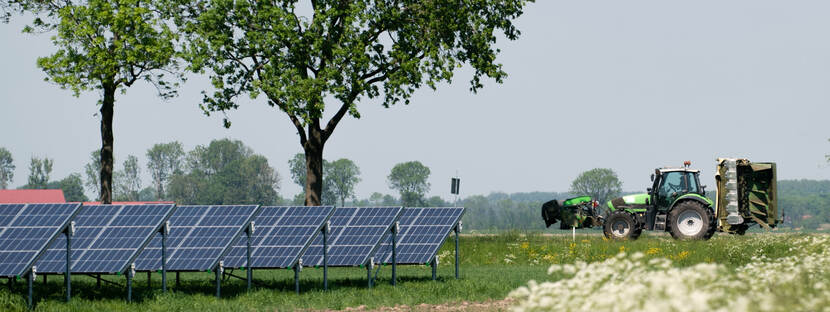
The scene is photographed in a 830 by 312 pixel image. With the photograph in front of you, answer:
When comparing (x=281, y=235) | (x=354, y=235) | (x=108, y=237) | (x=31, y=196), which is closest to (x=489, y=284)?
(x=354, y=235)

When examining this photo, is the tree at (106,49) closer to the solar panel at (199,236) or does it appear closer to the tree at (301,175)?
the solar panel at (199,236)

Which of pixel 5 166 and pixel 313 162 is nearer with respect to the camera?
pixel 313 162

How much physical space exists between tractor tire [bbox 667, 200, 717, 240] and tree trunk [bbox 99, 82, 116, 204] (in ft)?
72.7

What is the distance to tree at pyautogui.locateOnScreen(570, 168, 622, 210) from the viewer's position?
15662cm

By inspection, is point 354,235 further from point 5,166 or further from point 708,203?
point 5,166

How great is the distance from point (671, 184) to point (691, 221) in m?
1.47

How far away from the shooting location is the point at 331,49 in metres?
36.1

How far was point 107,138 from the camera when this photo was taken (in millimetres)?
37375

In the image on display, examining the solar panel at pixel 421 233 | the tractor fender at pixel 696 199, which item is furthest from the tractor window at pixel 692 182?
the solar panel at pixel 421 233

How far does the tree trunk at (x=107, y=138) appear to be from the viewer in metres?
37.2

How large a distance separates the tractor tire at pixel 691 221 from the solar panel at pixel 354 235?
14.4m

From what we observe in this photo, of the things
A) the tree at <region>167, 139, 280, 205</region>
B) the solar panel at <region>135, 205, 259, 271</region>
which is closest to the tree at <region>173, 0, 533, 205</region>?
the solar panel at <region>135, 205, 259, 271</region>

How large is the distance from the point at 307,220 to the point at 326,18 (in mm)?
17545

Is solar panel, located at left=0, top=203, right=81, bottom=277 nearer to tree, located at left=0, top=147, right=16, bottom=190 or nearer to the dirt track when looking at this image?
the dirt track
